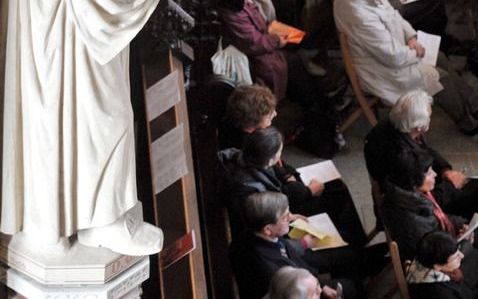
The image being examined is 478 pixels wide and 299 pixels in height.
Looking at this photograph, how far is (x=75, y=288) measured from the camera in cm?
229

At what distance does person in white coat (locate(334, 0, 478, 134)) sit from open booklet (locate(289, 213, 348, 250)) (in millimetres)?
1715

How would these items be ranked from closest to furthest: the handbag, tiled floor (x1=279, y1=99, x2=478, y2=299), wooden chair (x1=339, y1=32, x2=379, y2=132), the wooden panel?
the wooden panel → the handbag → tiled floor (x1=279, y1=99, x2=478, y2=299) → wooden chair (x1=339, y1=32, x2=379, y2=132)

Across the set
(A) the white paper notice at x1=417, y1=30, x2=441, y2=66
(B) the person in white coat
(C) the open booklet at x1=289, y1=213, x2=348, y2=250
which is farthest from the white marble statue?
(A) the white paper notice at x1=417, y1=30, x2=441, y2=66

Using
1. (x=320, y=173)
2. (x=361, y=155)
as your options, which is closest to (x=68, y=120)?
(x=320, y=173)

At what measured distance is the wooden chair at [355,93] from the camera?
19.7 feet

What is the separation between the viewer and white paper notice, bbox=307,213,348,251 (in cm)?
448

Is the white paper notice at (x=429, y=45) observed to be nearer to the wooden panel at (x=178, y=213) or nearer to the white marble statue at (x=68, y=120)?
the wooden panel at (x=178, y=213)

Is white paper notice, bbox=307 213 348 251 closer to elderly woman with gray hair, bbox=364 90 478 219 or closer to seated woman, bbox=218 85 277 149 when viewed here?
elderly woman with gray hair, bbox=364 90 478 219

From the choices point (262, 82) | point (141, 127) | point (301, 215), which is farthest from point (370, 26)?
point (141, 127)

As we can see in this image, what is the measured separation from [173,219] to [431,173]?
1653 millimetres

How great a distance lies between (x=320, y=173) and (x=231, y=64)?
3.27 ft

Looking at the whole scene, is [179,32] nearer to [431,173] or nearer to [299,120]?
[431,173]

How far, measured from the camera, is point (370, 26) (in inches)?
232

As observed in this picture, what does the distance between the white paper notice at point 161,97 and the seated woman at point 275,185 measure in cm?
58
